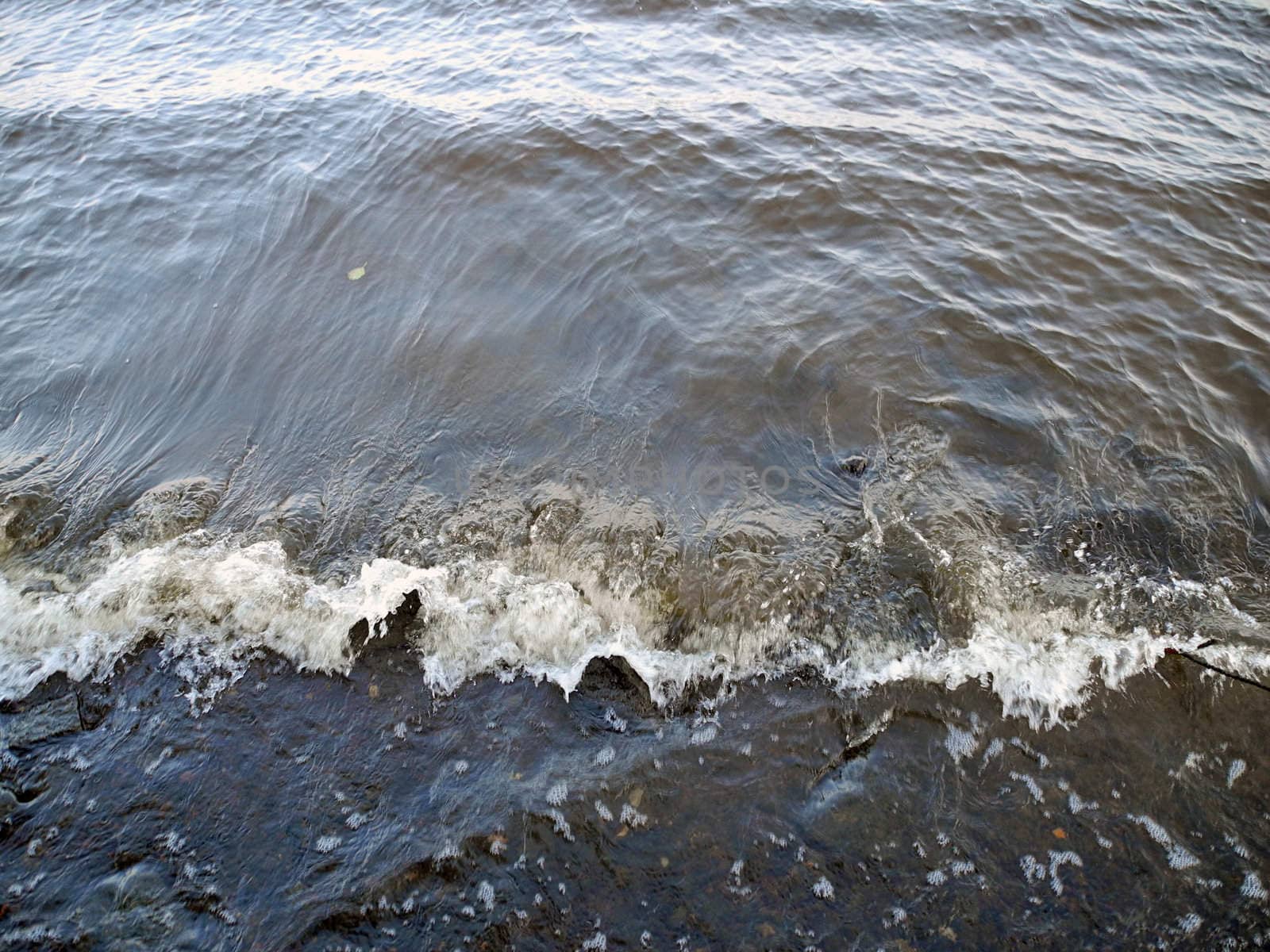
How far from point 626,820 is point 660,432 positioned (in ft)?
9.51

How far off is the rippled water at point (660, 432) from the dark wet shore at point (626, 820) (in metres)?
0.03

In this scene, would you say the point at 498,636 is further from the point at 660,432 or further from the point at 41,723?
the point at 41,723

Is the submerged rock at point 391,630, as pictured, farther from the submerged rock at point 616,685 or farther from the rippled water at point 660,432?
the submerged rock at point 616,685

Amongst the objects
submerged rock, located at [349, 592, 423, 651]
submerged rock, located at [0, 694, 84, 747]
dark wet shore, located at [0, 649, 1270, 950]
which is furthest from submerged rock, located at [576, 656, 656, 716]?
submerged rock, located at [0, 694, 84, 747]

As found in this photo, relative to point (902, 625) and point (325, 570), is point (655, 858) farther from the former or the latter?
point (325, 570)

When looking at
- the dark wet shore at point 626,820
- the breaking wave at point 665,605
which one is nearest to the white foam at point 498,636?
the breaking wave at point 665,605

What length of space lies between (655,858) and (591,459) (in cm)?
283

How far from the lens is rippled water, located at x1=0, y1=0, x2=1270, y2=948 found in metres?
4.09

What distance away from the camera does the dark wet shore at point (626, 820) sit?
3537 mm

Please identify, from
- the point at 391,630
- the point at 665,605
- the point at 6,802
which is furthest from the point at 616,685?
the point at 6,802

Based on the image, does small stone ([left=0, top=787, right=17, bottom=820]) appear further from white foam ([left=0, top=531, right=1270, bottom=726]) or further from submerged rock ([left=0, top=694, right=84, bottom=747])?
white foam ([left=0, top=531, right=1270, bottom=726])

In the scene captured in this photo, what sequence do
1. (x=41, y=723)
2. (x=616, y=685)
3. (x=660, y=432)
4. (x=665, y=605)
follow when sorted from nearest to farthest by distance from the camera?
1. (x=41, y=723)
2. (x=616, y=685)
3. (x=665, y=605)
4. (x=660, y=432)

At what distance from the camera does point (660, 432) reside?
19.6 ft

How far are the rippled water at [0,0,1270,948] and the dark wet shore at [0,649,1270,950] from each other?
3 centimetres
